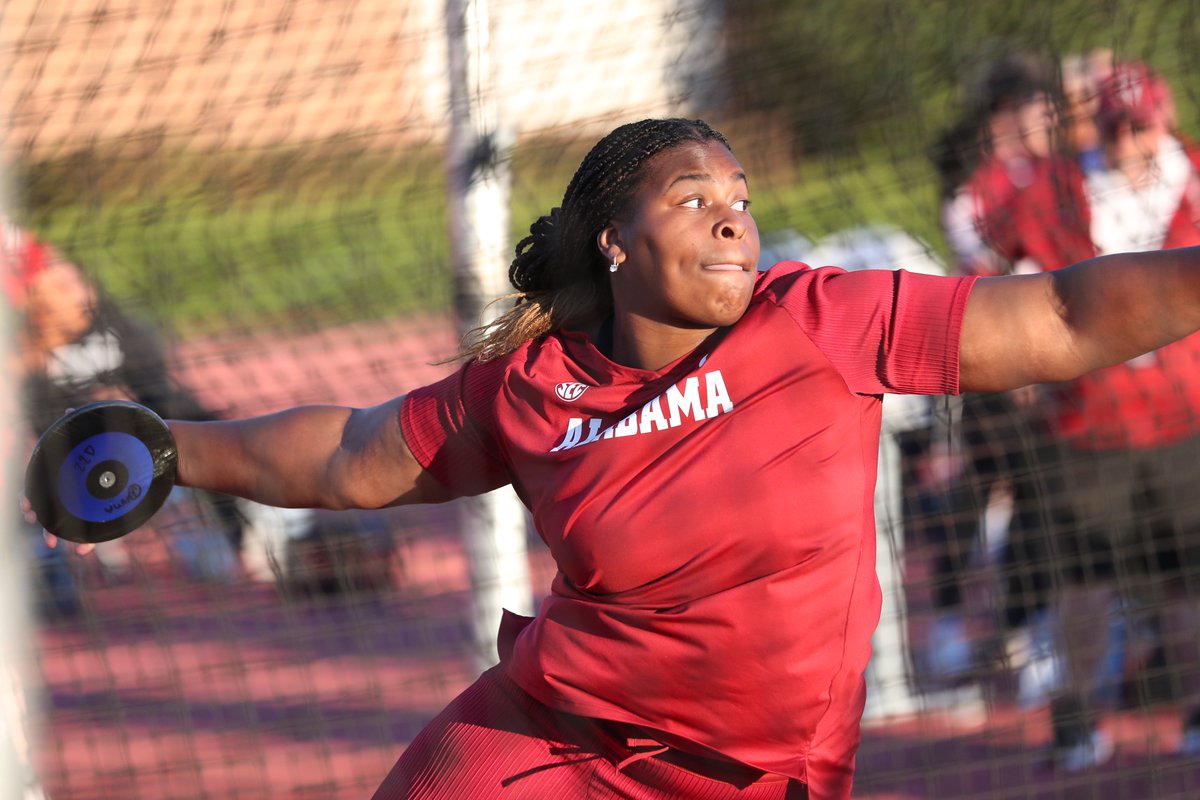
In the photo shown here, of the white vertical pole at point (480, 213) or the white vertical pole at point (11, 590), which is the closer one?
the white vertical pole at point (11, 590)

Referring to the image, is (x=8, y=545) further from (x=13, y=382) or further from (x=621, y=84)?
(x=621, y=84)

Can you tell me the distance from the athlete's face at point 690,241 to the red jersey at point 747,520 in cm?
6

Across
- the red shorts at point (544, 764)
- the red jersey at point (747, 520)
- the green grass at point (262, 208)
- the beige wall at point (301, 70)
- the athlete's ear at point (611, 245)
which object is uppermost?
the beige wall at point (301, 70)

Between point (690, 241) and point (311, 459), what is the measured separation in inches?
35.1

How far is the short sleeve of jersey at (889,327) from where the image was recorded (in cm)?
200

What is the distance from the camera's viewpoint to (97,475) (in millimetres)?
2465

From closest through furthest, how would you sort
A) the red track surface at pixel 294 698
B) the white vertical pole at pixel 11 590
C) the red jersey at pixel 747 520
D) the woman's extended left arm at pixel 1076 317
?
the woman's extended left arm at pixel 1076 317 → the red jersey at pixel 747 520 → the white vertical pole at pixel 11 590 → the red track surface at pixel 294 698

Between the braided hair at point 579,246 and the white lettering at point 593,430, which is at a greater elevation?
the braided hair at point 579,246

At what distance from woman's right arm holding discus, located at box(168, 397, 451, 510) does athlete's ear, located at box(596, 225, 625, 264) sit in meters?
0.51

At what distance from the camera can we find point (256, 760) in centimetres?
441

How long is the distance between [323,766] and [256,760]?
0.24 m

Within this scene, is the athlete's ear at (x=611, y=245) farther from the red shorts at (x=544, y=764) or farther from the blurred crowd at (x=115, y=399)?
the blurred crowd at (x=115, y=399)

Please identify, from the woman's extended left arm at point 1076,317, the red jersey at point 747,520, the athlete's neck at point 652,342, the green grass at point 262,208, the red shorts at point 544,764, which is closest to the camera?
the woman's extended left arm at point 1076,317

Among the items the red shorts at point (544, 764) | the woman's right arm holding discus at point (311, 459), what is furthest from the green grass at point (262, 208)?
the red shorts at point (544, 764)
